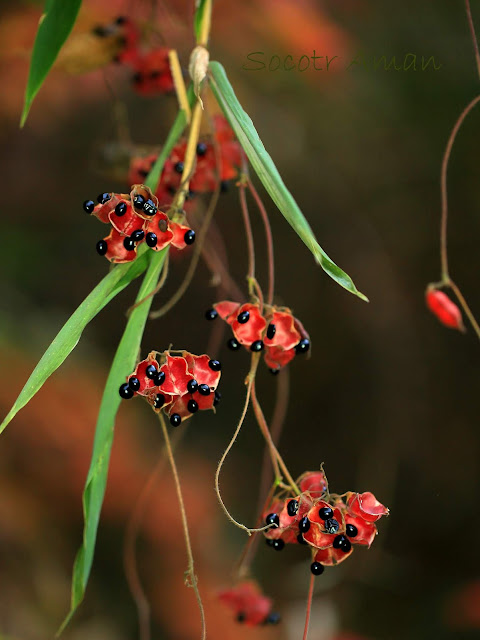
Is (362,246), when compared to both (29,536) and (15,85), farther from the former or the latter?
(29,536)

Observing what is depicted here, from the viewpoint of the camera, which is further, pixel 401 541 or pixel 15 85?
pixel 401 541

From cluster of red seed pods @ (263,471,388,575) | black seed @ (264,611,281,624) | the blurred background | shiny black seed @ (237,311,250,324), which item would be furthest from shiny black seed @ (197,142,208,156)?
the blurred background

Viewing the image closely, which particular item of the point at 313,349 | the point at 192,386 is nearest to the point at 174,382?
the point at 192,386

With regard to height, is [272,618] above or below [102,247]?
below

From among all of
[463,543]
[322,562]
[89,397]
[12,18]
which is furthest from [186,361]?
[463,543]

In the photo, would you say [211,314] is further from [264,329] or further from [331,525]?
[331,525]

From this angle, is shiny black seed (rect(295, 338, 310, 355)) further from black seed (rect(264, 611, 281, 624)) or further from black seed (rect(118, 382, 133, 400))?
black seed (rect(264, 611, 281, 624))
